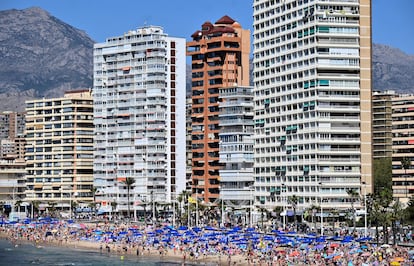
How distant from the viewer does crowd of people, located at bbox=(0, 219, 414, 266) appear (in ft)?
321

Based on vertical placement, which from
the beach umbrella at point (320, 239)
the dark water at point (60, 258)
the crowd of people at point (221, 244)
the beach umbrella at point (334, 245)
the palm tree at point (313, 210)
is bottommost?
the dark water at point (60, 258)

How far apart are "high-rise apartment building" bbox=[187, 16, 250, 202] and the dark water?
4688 centimetres

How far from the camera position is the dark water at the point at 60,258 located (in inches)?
4434

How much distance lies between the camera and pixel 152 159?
181500mm

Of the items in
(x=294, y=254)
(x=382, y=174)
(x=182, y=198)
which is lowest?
(x=294, y=254)

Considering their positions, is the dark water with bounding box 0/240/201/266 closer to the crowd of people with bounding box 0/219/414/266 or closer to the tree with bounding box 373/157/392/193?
the crowd of people with bounding box 0/219/414/266

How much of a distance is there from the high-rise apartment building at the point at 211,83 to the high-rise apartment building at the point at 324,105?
1178 inches

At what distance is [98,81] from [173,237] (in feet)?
245

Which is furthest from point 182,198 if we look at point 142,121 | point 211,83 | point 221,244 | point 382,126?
point 382,126

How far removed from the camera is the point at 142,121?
184375mm

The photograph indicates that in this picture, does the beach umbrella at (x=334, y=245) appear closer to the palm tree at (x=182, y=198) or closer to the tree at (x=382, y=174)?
the tree at (x=382, y=174)

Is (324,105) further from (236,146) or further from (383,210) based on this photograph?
(383,210)

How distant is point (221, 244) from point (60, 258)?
2407 cm

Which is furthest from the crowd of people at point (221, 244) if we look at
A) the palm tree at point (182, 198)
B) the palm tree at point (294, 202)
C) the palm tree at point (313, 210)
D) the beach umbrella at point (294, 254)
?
the palm tree at point (182, 198)
